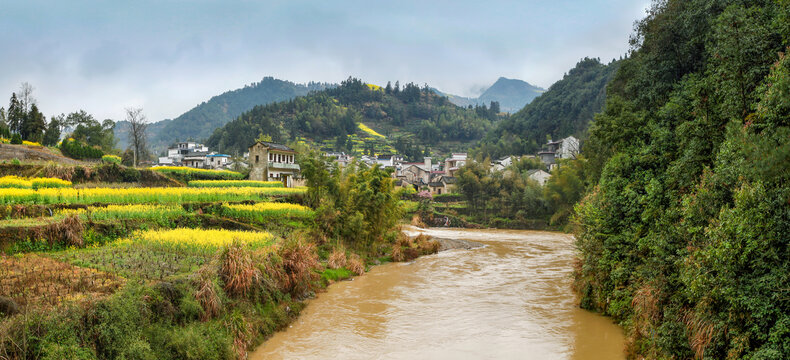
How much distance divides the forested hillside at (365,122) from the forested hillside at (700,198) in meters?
89.9

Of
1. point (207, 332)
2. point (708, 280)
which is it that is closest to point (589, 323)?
point (708, 280)

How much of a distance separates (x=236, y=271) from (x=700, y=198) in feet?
33.7

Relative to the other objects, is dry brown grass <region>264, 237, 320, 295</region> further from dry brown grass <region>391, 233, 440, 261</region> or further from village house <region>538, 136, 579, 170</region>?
village house <region>538, 136, 579, 170</region>

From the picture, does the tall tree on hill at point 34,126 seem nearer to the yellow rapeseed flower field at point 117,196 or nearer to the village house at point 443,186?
the yellow rapeseed flower field at point 117,196

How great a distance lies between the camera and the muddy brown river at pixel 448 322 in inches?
424

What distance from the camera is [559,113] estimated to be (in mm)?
98250

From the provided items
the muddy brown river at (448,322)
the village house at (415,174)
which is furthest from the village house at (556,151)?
the muddy brown river at (448,322)

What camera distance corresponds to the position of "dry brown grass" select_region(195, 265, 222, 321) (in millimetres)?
9523

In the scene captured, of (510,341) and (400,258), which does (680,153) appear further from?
(400,258)

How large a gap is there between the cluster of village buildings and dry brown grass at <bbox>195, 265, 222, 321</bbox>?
631 inches

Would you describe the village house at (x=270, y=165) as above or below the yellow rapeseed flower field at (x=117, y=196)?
above

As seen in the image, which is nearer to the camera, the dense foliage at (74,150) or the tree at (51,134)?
the dense foliage at (74,150)

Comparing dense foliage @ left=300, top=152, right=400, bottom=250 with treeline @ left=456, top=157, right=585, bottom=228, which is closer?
dense foliage @ left=300, top=152, right=400, bottom=250

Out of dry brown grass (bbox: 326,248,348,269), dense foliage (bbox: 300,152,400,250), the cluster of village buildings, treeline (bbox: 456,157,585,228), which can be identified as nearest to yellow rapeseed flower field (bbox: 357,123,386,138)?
the cluster of village buildings
